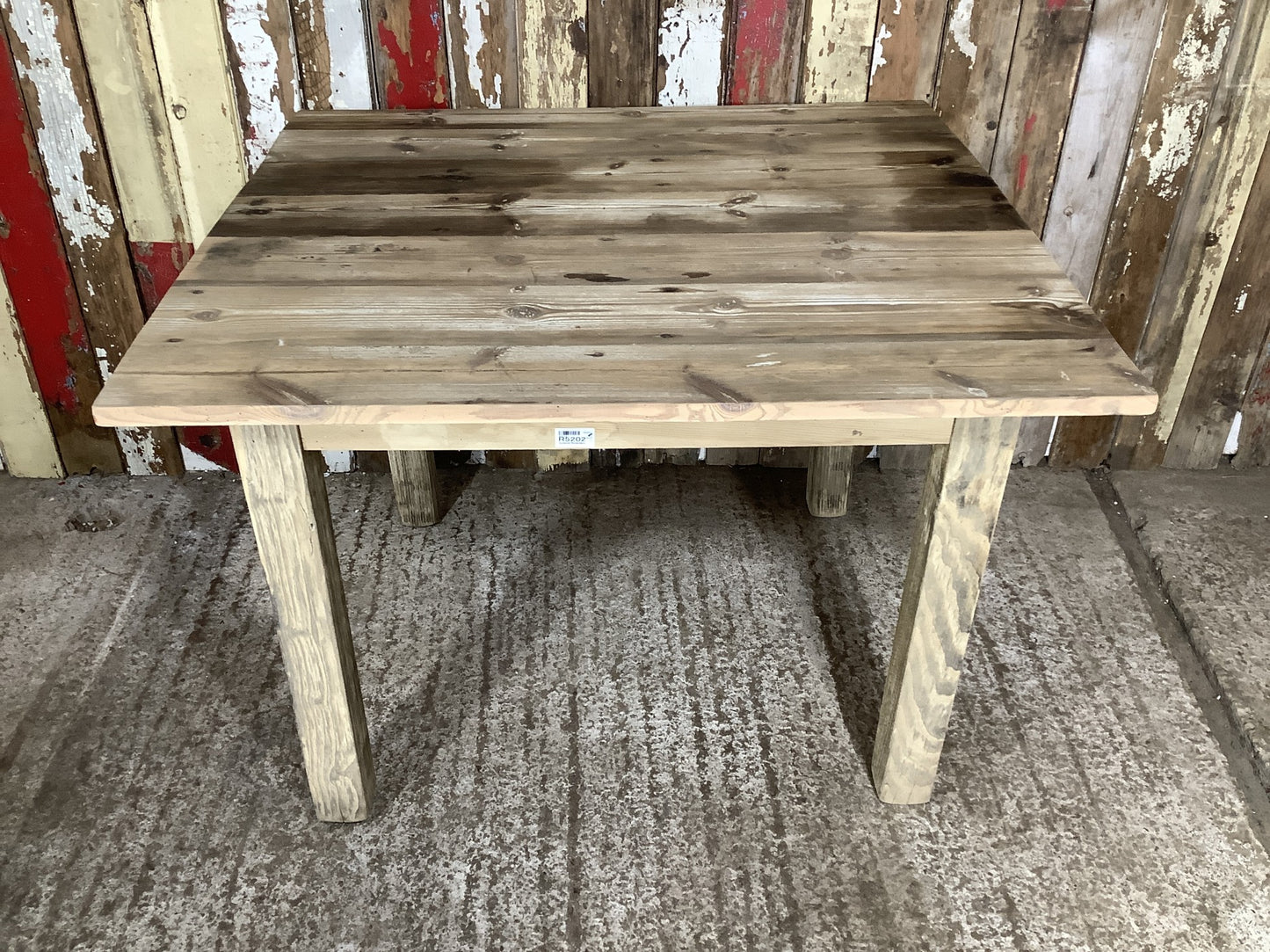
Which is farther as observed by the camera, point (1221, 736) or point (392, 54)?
point (392, 54)

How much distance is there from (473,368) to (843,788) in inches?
37.6

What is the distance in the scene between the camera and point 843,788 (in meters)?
1.71

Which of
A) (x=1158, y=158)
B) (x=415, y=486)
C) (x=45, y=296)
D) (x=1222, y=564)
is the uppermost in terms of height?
(x=1158, y=158)

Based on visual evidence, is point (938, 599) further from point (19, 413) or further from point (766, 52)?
point (19, 413)

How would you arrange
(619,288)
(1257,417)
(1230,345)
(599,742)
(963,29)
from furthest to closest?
(1257,417) < (1230,345) < (963,29) < (599,742) < (619,288)

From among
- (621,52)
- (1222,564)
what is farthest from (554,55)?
(1222,564)

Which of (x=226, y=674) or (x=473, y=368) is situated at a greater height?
(x=473, y=368)

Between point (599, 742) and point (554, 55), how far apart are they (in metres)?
1.25

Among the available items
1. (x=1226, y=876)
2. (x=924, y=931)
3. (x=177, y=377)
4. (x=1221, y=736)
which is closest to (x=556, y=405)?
(x=177, y=377)

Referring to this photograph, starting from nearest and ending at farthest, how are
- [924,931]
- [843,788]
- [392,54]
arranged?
[924,931] < [843,788] < [392,54]

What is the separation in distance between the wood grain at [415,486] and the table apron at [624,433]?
87 cm

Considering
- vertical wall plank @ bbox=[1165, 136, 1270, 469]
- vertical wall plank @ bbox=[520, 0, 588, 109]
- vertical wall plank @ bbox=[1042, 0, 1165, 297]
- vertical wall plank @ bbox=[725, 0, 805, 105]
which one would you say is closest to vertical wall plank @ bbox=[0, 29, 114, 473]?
vertical wall plank @ bbox=[520, 0, 588, 109]

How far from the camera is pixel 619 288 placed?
1.40 m

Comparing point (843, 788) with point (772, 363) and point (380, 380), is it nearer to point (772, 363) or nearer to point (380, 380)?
point (772, 363)
